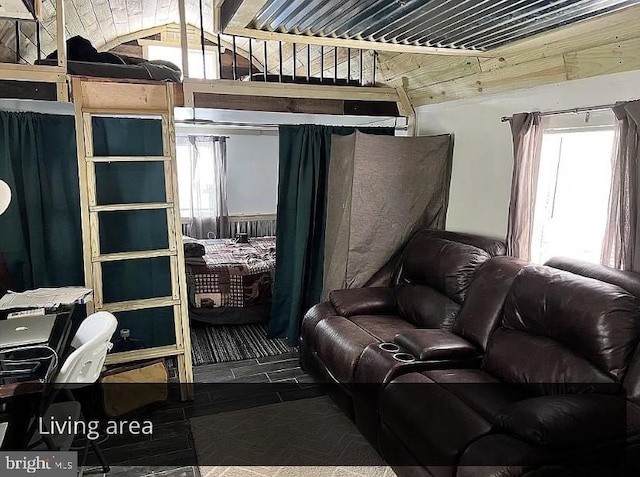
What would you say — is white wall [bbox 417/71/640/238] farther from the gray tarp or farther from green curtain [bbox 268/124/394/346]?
green curtain [bbox 268/124/394/346]

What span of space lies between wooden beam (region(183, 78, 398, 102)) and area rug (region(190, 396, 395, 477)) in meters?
2.13

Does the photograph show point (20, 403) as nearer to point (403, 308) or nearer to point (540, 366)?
point (540, 366)

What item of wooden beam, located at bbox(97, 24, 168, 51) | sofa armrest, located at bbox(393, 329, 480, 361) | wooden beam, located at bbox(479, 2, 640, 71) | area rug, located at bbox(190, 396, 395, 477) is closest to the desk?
area rug, located at bbox(190, 396, 395, 477)

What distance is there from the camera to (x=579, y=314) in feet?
7.11

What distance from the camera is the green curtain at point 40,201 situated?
10.1 feet

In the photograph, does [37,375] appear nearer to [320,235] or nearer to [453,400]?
[453,400]

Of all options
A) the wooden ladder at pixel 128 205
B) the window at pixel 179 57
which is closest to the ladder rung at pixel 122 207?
the wooden ladder at pixel 128 205

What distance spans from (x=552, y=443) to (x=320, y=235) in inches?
101

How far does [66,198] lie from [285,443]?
210 cm

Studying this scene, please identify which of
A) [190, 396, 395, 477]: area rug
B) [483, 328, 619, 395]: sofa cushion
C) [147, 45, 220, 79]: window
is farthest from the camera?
[147, 45, 220, 79]: window

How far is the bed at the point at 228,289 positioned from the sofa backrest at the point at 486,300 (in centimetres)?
211

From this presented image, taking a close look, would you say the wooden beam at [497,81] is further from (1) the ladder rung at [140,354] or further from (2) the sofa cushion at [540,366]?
(1) the ladder rung at [140,354]

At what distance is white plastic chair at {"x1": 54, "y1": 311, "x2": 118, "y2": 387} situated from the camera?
1907mm

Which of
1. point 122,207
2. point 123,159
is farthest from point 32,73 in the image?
point 122,207
